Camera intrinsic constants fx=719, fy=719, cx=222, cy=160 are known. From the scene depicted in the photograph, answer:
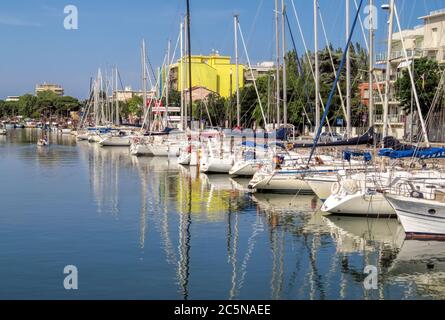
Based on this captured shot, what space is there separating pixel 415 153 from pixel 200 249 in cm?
1138

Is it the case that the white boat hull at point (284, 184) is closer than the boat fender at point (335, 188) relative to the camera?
No

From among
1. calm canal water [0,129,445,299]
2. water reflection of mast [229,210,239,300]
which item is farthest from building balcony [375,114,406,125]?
water reflection of mast [229,210,239,300]

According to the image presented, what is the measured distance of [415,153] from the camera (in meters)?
32.0

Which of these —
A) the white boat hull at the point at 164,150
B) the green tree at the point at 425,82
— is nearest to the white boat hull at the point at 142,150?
the white boat hull at the point at 164,150

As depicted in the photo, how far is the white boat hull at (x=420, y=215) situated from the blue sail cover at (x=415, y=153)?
5.33 metres

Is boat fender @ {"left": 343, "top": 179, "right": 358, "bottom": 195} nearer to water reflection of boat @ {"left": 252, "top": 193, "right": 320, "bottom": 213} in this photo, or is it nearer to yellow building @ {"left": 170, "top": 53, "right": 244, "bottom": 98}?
water reflection of boat @ {"left": 252, "top": 193, "right": 320, "bottom": 213}

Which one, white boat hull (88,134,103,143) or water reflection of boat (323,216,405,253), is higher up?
white boat hull (88,134,103,143)

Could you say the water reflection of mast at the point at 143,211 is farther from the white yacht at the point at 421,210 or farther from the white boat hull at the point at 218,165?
the white yacht at the point at 421,210

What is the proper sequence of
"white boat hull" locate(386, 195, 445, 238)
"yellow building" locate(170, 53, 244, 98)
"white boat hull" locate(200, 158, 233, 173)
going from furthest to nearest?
"yellow building" locate(170, 53, 244, 98) < "white boat hull" locate(200, 158, 233, 173) < "white boat hull" locate(386, 195, 445, 238)

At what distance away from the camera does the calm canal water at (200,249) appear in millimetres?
21469

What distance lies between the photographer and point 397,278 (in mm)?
22906

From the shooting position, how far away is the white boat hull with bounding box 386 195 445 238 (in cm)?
2673

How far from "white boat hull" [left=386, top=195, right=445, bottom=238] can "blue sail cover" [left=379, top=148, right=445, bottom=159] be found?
17.5 ft

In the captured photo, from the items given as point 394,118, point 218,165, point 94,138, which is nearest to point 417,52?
point 394,118
